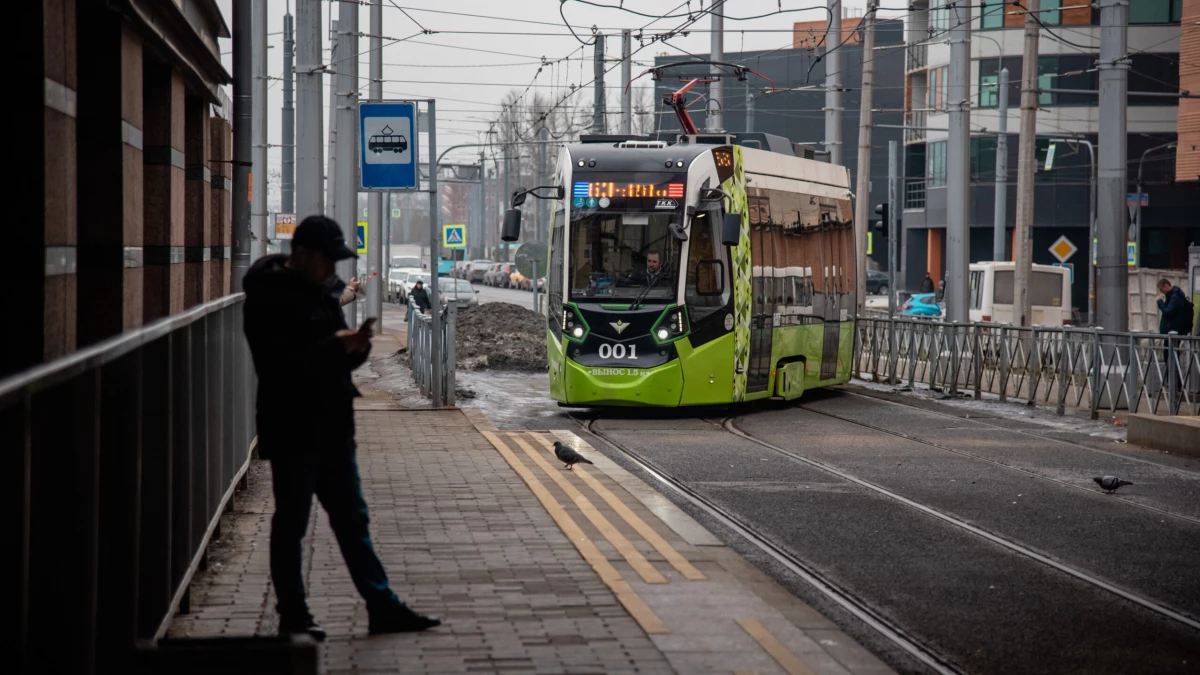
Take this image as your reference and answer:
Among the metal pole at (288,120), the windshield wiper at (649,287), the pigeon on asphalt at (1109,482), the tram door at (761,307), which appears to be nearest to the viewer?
the pigeon on asphalt at (1109,482)

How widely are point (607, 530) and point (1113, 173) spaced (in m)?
12.5

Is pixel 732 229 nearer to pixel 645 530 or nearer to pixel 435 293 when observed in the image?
pixel 435 293

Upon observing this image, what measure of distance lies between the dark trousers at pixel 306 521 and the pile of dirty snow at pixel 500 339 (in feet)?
71.1

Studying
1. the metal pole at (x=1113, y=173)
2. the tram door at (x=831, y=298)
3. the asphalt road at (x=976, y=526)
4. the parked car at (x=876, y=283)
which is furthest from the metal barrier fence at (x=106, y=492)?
the parked car at (x=876, y=283)

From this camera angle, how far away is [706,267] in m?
18.1

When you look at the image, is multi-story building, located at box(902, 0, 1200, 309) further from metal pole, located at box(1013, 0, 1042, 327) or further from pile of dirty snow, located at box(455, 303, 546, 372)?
pile of dirty snow, located at box(455, 303, 546, 372)

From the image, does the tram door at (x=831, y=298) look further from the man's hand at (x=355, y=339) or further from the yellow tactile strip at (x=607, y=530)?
the man's hand at (x=355, y=339)

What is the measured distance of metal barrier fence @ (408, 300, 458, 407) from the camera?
721 inches

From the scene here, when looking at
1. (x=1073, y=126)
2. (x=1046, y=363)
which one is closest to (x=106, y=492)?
(x=1046, y=363)

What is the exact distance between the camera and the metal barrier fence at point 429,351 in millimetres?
18312

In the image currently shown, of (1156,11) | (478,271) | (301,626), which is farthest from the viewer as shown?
Result: (478,271)

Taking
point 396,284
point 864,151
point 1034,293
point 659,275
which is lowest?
point 396,284

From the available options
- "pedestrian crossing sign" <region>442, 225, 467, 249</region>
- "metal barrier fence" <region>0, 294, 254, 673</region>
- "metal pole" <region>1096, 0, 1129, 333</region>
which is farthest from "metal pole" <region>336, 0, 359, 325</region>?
"metal barrier fence" <region>0, 294, 254, 673</region>

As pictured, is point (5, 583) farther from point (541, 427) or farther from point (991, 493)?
point (541, 427)
